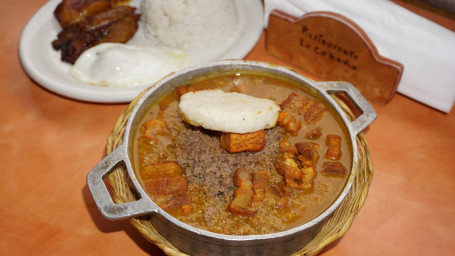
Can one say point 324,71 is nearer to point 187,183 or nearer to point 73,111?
point 187,183

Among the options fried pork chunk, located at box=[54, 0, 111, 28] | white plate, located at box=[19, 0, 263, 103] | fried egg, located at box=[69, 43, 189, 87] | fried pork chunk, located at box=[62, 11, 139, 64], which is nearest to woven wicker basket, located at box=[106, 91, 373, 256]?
white plate, located at box=[19, 0, 263, 103]

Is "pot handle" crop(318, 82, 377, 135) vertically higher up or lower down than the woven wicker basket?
higher up

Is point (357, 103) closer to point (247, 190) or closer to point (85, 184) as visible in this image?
point (247, 190)

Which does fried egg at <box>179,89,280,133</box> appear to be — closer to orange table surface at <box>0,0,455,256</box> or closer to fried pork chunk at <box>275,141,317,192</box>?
fried pork chunk at <box>275,141,317,192</box>

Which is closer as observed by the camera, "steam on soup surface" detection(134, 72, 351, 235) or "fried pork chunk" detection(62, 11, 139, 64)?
"steam on soup surface" detection(134, 72, 351, 235)

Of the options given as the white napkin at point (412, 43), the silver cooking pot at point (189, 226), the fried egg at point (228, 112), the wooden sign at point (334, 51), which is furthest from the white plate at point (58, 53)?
the fried egg at point (228, 112)

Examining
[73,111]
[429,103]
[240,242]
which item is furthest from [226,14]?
[240,242]

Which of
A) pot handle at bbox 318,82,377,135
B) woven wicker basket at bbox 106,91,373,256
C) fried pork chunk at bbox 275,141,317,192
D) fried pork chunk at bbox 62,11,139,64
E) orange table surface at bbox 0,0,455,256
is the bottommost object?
orange table surface at bbox 0,0,455,256

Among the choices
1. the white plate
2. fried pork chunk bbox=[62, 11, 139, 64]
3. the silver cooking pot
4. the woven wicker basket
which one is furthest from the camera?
fried pork chunk bbox=[62, 11, 139, 64]
